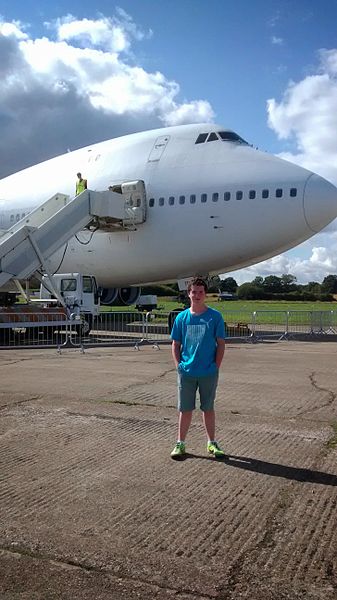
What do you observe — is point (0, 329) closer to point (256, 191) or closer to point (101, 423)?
point (256, 191)

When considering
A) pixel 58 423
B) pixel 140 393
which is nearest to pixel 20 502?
pixel 58 423

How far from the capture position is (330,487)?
3.71 meters

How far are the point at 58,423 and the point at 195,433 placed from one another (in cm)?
134

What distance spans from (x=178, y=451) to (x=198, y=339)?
2.90 ft

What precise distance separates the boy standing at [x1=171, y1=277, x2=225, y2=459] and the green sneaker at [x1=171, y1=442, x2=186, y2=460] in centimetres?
2

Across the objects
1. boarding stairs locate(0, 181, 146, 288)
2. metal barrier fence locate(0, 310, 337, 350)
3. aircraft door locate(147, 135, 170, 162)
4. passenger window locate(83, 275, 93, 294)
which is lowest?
metal barrier fence locate(0, 310, 337, 350)

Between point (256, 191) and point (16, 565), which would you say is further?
point (256, 191)

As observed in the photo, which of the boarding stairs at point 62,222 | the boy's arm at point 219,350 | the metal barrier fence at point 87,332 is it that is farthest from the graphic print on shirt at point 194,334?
the boarding stairs at point 62,222

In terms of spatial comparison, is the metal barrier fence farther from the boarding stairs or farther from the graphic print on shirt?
Answer: the graphic print on shirt

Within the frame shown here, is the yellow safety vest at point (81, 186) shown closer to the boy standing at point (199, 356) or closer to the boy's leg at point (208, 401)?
the boy standing at point (199, 356)

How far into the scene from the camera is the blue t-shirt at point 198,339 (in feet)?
14.7

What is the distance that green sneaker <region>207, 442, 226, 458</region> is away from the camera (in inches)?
170

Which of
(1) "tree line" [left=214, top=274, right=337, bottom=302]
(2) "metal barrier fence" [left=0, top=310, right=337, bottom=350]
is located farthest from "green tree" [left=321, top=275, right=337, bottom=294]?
(2) "metal barrier fence" [left=0, top=310, right=337, bottom=350]

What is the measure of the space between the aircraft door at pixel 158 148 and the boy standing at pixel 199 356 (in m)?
13.6
